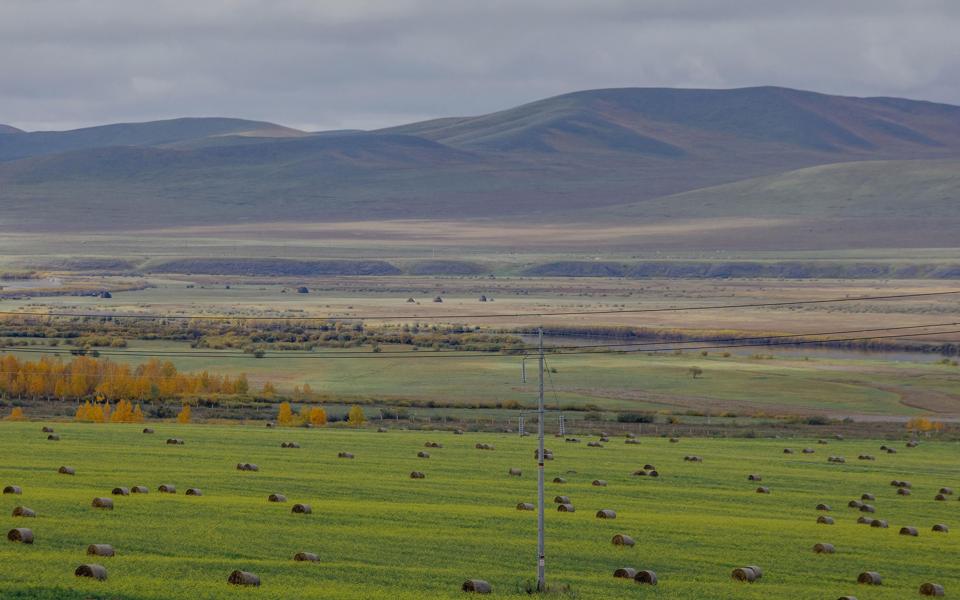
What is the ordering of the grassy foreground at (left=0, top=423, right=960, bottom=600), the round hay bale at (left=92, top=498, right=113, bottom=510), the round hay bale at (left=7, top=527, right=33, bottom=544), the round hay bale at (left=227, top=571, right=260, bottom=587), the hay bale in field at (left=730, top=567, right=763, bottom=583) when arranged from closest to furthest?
the round hay bale at (left=227, top=571, right=260, bottom=587), the grassy foreground at (left=0, top=423, right=960, bottom=600), the round hay bale at (left=7, top=527, right=33, bottom=544), the hay bale in field at (left=730, top=567, right=763, bottom=583), the round hay bale at (left=92, top=498, right=113, bottom=510)

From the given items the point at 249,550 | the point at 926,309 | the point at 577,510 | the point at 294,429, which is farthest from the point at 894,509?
the point at 926,309

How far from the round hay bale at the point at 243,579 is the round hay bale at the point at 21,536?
3.33 meters

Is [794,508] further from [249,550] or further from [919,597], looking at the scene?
[249,550]

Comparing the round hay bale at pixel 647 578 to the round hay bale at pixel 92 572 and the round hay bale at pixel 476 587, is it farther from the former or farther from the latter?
the round hay bale at pixel 92 572

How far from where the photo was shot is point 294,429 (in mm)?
43531

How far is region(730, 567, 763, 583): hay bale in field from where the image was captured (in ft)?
70.7

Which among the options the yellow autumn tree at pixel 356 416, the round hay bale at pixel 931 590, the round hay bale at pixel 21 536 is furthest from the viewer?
the yellow autumn tree at pixel 356 416

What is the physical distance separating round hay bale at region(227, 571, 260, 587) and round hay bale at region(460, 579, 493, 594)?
2849mm

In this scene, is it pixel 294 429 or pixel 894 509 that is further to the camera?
pixel 294 429

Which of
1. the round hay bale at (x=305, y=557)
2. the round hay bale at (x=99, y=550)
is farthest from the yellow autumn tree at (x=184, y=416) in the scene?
the round hay bale at (x=99, y=550)

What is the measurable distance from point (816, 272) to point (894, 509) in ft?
558

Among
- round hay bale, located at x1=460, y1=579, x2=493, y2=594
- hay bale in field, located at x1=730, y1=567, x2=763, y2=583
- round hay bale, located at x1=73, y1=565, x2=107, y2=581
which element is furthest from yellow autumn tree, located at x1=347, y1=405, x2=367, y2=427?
round hay bale, located at x1=73, y1=565, x2=107, y2=581

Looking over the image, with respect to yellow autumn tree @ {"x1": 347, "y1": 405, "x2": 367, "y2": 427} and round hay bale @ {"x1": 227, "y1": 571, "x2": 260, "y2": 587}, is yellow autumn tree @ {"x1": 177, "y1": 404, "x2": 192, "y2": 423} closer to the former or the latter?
yellow autumn tree @ {"x1": 347, "y1": 405, "x2": 367, "y2": 427}

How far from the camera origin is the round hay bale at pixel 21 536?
19.8m
